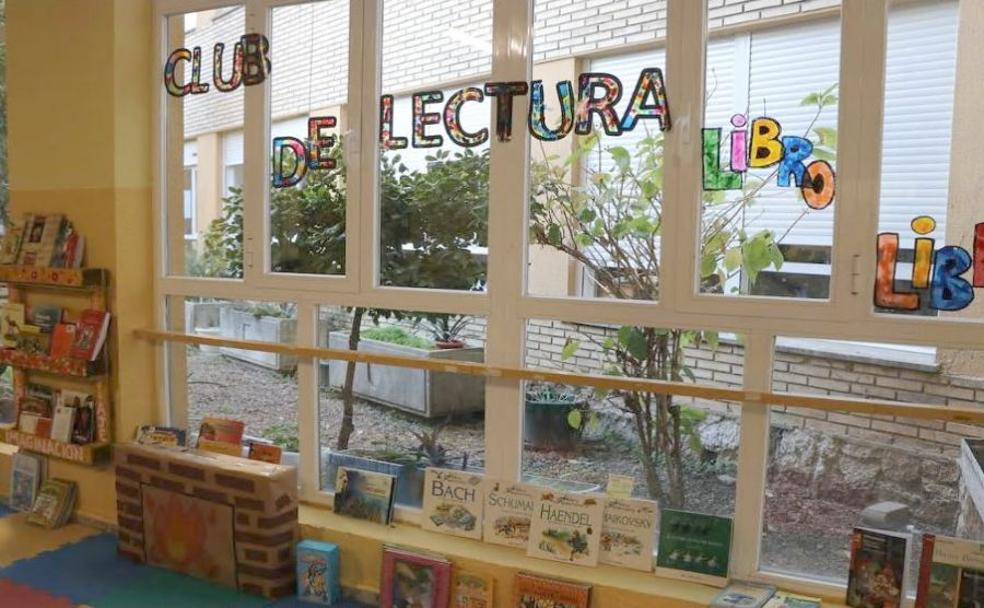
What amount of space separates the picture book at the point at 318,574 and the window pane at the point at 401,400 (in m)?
0.35

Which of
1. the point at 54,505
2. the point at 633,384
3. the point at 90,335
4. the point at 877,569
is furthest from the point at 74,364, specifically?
the point at 877,569

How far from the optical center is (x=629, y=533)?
2727 mm

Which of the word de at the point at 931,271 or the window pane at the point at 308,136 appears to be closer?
the word de at the point at 931,271

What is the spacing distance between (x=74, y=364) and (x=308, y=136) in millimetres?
1421

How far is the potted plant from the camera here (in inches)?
114

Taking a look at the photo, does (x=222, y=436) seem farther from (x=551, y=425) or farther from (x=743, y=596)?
(x=743, y=596)

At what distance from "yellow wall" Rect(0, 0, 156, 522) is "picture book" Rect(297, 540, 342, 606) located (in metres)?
1.21

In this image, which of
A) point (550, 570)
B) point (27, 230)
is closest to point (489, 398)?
point (550, 570)

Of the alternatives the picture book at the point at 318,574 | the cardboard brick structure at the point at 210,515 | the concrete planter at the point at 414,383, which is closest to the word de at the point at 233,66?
the concrete planter at the point at 414,383

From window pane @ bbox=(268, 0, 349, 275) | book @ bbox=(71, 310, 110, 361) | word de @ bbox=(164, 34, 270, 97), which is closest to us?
window pane @ bbox=(268, 0, 349, 275)

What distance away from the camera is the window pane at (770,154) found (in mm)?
2457

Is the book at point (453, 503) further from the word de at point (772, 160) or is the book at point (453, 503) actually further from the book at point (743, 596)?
the word de at point (772, 160)

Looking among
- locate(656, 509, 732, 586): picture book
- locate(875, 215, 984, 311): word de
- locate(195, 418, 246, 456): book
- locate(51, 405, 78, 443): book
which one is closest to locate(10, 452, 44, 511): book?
locate(51, 405, 78, 443): book

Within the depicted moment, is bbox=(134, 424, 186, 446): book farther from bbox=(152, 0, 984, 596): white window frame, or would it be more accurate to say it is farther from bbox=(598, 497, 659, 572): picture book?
bbox=(598, 497, 659, 572): picture book
